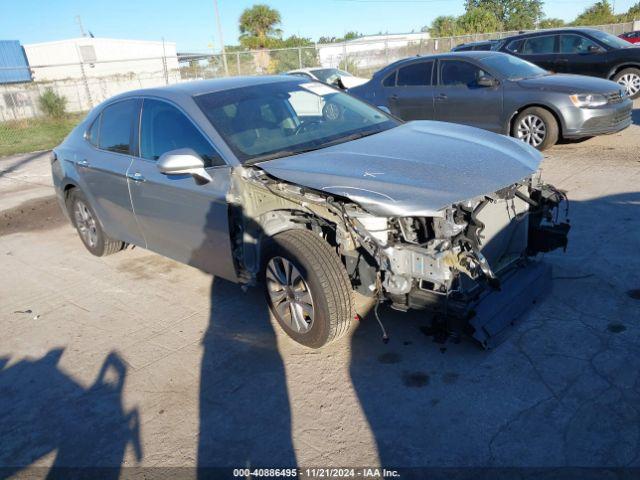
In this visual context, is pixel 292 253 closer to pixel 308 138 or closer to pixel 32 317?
pixel 308 138

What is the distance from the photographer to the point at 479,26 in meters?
50.4

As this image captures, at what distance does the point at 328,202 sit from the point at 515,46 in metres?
11.1

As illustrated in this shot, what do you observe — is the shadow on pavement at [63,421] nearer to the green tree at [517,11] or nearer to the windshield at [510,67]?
the windshield at [510,67]

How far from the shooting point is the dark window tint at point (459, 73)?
29.9 feet

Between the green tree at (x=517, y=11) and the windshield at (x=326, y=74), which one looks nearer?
the windshield at (x=326, y=74)

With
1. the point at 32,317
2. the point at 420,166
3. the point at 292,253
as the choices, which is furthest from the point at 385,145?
the point at 32,317

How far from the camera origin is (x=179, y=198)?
14.0ft

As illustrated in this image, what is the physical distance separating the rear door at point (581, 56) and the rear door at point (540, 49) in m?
0.12

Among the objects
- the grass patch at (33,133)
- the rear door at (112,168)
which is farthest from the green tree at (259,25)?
the rear door at (112,168)

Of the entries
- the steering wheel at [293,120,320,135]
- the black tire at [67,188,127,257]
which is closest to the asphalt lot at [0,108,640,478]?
the black tire at [67,188,127,257]

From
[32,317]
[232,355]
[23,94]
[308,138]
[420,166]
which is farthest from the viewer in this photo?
[23,94]

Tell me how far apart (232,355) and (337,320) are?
86cm

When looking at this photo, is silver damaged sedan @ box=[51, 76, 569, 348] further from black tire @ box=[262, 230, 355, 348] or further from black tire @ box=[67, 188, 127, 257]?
black tire @ box=[67, 188, 127, 257]

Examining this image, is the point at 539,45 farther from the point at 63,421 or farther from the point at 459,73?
the point at 63,421
